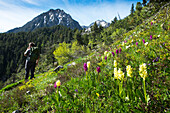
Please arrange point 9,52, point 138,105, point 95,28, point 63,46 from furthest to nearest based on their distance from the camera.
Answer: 1. point 9,52
2. point 95,28
3. point 63,46
4. point 138,105

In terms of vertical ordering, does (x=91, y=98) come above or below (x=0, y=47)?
below

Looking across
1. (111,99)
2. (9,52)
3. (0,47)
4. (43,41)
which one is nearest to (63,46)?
(111,99)

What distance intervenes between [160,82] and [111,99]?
3.54 feet

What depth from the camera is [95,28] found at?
80062mm

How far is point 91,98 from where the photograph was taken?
234 centimetres

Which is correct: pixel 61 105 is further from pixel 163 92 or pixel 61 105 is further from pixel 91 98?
pixel 163 92

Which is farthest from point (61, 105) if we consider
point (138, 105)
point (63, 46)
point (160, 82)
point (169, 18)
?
point (63, 46)

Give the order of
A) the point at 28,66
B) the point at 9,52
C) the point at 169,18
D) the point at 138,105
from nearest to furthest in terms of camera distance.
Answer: the point at 138,105
the point at 169,18
the point at 28,66
the point at 9,52

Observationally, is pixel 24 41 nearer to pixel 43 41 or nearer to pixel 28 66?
pixel 43 41

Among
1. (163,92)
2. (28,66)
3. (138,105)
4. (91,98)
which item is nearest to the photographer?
(138,105)

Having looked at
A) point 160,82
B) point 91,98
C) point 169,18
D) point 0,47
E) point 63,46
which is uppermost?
point 0,47

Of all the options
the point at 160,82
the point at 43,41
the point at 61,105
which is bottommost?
the point at 61,105

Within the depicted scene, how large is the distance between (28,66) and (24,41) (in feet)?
509

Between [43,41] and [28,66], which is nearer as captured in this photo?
[28,66]
